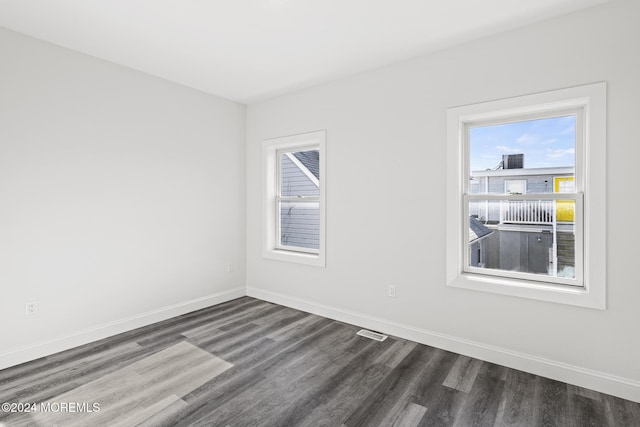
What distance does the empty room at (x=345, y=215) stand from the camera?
7.20 feet

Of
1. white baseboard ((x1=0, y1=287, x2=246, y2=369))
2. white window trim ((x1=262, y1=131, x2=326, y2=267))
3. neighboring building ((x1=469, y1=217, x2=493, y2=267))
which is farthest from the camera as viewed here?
white window trim ((x1=262, y1=131, x2=326, y2=267))

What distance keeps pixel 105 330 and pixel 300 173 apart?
274cm

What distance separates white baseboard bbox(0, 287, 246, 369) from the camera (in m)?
2.63

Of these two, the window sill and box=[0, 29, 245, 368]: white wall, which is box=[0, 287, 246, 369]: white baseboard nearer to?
box=[0, 29, 245, 368]: white wall

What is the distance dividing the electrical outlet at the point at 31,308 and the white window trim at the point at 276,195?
234 cm

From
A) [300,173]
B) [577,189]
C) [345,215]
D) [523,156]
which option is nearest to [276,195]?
[300,173]

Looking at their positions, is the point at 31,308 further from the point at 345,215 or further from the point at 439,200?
the point at 439,200

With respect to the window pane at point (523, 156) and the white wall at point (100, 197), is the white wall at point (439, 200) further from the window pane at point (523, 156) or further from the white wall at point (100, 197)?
the white wall at point (100, 197)

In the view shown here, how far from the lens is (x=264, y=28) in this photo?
2607mm

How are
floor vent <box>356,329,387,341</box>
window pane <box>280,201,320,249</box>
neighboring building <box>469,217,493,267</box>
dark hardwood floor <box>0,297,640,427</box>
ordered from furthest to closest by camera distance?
1. window pane <box>280,201,320,249</box>
2. floor vent <box>356,329,387,341</box>
3. neighboring building <box>469,217,493,267</box>
4. dark hardwood floor <box>0,297,640,427</box>

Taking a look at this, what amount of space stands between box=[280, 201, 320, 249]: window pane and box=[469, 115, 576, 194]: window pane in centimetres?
188

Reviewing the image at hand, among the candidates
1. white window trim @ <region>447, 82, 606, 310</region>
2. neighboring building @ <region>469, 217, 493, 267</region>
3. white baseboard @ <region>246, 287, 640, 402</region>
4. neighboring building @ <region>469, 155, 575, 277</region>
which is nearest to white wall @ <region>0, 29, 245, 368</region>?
white baseboard @ <region>246, 287, 640, 402</region>

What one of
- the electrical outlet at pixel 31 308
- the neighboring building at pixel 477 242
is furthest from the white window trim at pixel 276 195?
the electrical outlet at pixel 31 308

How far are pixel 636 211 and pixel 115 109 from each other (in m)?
4.41
